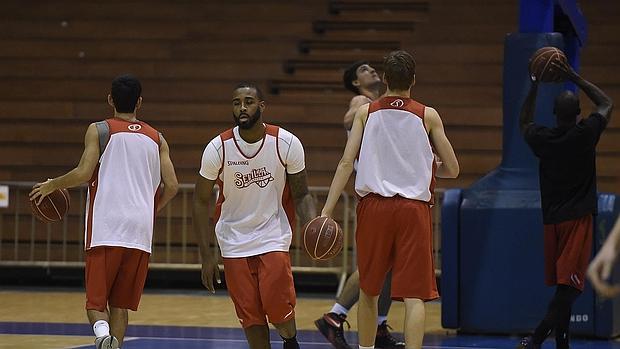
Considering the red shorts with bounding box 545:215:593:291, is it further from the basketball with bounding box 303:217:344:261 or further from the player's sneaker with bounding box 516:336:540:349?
the basketball with bounding box 303:217:344:261

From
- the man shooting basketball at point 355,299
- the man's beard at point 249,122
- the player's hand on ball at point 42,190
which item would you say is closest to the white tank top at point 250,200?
the man's beard at point 249,122

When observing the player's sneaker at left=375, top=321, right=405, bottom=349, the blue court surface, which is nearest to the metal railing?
the blue court surface

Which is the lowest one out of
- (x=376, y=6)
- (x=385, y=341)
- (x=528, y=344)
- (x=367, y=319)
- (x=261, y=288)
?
(x=385, y=341)

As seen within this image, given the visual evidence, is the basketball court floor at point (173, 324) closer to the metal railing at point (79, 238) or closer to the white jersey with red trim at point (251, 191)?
the metal railing at point (79, 238)

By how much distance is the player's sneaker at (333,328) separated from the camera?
341 inches

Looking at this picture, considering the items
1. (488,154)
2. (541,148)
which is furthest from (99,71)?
(541,148)

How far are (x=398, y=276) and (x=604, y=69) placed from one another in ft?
29.5

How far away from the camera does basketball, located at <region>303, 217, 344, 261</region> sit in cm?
666

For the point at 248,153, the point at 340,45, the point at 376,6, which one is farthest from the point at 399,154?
the point at 376,6

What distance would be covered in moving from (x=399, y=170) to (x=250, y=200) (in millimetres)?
913

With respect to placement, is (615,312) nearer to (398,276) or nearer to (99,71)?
(398,276)

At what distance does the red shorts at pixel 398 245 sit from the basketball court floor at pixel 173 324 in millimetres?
1951

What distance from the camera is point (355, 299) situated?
8.88 metres

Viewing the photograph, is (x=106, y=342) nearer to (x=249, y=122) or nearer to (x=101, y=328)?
(x=101, y=328)
